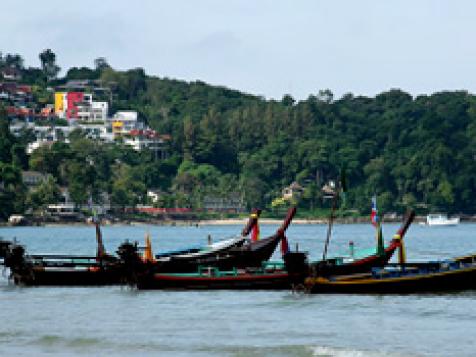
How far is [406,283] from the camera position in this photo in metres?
61.5

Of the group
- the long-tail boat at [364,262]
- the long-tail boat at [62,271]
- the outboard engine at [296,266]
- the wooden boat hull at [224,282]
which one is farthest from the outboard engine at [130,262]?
the long-tail boat at [364,262]

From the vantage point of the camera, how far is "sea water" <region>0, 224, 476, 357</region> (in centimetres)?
4894

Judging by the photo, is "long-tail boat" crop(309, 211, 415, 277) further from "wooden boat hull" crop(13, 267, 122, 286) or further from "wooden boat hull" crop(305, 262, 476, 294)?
"wooden boat hull" crop(13, 267, 122, 286)

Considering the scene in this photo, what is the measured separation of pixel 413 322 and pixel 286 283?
37.3 feet

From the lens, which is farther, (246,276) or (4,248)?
(4,248)

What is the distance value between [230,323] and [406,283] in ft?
31.5

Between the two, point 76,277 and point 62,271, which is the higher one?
point 62,271

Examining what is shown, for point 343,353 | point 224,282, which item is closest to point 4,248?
point 224,282

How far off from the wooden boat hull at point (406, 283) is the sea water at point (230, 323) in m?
0.40

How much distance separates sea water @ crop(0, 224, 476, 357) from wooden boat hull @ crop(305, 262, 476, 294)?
0.40 meters

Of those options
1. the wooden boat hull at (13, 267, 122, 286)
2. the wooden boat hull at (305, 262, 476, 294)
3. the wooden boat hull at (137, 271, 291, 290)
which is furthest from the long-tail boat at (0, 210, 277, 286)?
the wooden boat hull at (305, 262, 476, 294)

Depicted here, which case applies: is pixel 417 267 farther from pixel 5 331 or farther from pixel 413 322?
pixel 5 331

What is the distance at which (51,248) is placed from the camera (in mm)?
134000

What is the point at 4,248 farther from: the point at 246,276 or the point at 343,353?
the point at 343,353
